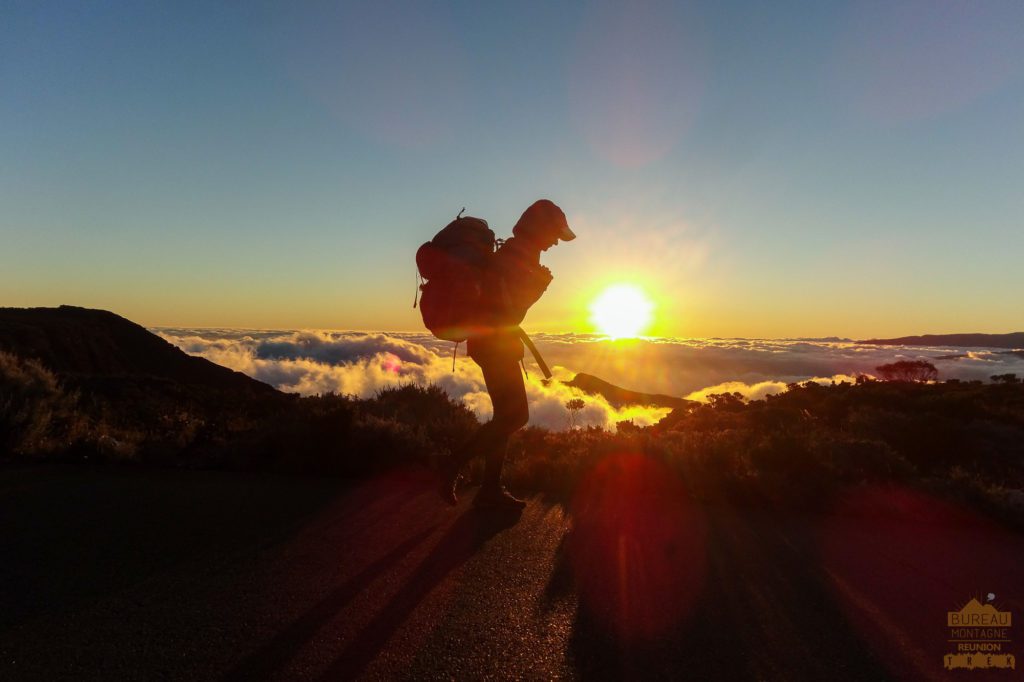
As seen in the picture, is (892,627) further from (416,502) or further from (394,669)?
(416,502)

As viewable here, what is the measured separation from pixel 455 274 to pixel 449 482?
136 centimetres

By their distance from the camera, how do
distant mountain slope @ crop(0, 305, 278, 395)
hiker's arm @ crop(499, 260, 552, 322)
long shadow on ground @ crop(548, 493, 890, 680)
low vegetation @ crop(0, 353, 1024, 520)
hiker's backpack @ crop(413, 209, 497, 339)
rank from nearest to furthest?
1. long shadow on ground @ crop(548, 493, 890, 680)
2. hiker's backpack @ crop(413, 209, 497, 339)
3. hiker's arm @ crop(499, 260, 552, 322)
4. low vegetation @ crop(0, 353, 1024, 520)
5. distant mountain slope @ crop(0, 305, 278, 395)

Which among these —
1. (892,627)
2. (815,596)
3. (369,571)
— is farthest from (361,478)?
(892,627)

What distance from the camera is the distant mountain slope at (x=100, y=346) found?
5822cm

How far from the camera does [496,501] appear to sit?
3.80 m

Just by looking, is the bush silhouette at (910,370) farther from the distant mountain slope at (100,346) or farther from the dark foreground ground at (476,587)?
the dark foreground ground at (476,587)

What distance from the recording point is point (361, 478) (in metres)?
4.72

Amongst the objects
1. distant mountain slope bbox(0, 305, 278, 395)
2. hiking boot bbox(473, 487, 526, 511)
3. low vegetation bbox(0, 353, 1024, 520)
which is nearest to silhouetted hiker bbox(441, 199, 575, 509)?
hiking boot bbox(473, 487, 526, 511)

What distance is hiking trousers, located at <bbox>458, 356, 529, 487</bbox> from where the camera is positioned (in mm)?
3811

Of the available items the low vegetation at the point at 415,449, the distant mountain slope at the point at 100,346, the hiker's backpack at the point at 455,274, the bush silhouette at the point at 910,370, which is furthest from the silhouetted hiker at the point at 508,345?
the bush silhouette at the point at 910,370

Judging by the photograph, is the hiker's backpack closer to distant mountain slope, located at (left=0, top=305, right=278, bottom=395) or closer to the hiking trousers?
the hiking trousers

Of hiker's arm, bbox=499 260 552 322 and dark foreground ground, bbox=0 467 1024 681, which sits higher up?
hiker's arm, bbox=499 260 552 322

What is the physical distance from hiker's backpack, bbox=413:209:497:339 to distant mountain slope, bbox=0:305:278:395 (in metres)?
55.3

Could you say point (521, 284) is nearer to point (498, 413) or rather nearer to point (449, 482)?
point (498, 413)
